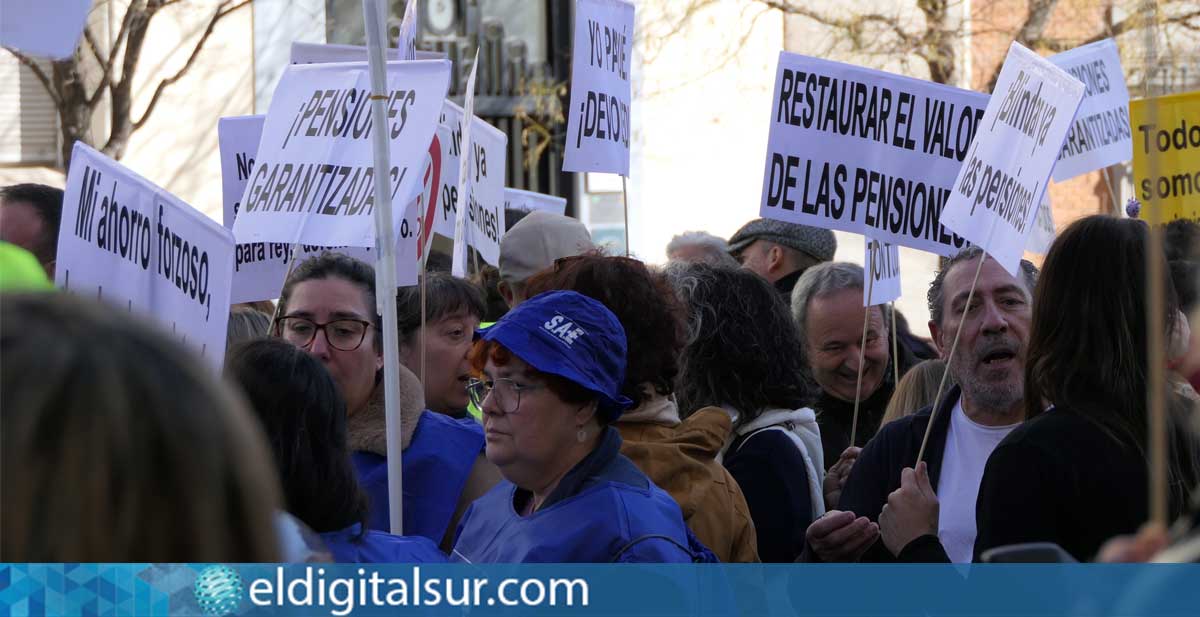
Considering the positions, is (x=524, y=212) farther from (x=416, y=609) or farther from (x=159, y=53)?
(x=159, y=53)

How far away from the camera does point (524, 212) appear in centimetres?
863

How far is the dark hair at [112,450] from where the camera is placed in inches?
44.4

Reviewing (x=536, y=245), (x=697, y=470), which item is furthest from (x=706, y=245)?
(x=697, y=470)

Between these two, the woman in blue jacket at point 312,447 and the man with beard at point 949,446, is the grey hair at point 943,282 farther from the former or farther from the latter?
the woman in blue jacket at point 312,447

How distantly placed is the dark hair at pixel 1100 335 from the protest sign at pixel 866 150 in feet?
6.67

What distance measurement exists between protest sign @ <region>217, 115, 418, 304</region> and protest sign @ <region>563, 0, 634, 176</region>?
100 centimetres

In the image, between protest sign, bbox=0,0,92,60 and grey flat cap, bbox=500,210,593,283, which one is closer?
protest sign, bbox=0,0,92,60

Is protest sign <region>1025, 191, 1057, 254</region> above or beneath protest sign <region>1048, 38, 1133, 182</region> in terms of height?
beneath

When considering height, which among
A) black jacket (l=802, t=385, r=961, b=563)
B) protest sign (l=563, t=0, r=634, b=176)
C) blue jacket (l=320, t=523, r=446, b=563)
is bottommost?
black jacket (l=802, t=385, r=961, b=563)

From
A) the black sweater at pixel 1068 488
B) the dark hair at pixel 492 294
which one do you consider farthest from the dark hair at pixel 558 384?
the dark hair at pixel 492 294

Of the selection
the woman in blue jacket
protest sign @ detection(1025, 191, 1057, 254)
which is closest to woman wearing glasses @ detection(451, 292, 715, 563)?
the woman in blue jacket

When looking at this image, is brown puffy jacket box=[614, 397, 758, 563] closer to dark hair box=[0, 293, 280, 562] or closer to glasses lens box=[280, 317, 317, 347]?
glasses lens box=[280, 317, 317, 347]

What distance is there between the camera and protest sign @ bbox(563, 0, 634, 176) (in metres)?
6.32

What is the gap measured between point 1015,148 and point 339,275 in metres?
1.94
